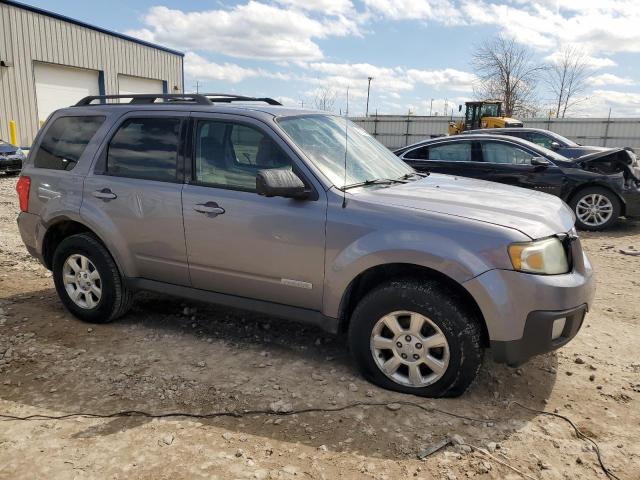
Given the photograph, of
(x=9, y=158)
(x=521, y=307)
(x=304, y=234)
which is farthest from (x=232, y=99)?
(x=9, y=158)

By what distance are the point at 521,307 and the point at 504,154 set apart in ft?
20.8

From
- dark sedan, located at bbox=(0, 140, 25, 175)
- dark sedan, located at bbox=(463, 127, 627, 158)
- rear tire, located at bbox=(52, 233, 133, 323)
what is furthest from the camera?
dark sedan, located at bbox=(0, 140, 25, 175)

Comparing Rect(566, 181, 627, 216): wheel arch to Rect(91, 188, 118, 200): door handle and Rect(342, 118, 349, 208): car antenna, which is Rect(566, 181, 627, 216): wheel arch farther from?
Rect(91, 188, 118, 200): door handle

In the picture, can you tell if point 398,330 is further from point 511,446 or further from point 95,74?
point 95,74

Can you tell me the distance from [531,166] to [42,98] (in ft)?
65.0

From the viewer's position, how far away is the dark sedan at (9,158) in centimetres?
1465

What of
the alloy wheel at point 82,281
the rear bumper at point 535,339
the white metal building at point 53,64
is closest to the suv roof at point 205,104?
the alloy wheel at point 82,281

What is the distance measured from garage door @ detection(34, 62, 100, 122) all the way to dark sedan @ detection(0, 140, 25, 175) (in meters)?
6.61

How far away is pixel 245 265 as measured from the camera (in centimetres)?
368

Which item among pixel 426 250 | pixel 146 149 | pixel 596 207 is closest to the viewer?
pixel 426 250

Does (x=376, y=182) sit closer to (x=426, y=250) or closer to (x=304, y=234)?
(x=304, y=234)

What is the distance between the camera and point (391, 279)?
330 centimetres

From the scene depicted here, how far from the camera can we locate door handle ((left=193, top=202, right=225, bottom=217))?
369 centimetres

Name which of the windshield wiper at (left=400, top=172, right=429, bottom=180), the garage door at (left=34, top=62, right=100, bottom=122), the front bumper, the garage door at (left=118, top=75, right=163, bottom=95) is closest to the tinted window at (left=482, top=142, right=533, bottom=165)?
the windshield wiper at (left=400, top=172, right=429, bottom=180)
